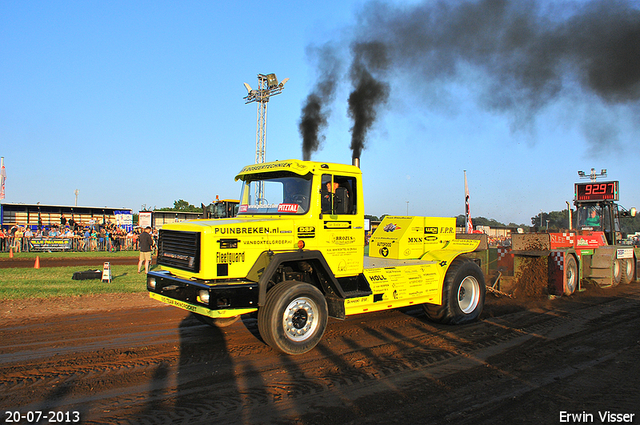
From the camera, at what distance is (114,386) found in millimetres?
4773

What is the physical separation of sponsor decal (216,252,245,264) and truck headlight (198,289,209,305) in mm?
450

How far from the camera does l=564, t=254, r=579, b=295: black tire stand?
11.4 metres

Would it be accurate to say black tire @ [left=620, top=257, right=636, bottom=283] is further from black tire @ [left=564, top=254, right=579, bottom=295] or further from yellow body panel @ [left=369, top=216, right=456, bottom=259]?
yellow body panel @ [left=369, top=216, right=456, bottom=259]

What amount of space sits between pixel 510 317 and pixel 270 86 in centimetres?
2164

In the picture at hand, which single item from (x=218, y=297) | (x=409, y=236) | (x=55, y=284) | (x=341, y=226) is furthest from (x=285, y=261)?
(x=55, y=284)

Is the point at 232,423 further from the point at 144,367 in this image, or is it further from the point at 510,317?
the point at 510,317

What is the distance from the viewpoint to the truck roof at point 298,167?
22.0 ft

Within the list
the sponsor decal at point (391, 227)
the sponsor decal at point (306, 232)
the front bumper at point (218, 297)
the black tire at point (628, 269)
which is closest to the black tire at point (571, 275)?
the black tire at point (628, 269)

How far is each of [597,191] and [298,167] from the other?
13092mm

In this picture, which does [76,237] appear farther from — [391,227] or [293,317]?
[293,317]

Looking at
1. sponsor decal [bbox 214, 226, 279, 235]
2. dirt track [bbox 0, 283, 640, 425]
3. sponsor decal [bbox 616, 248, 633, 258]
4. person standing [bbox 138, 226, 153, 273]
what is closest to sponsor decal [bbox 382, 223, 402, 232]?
dirt track [bbox 0, 283, 640, 425]

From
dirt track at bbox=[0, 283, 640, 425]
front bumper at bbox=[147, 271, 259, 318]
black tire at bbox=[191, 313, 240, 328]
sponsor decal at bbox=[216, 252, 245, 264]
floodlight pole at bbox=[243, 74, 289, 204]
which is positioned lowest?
dirt track at bbox=[0, 283, 640, 425]

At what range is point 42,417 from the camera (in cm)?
398

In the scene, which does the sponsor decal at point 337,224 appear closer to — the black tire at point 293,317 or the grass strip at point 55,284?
the black tire at point 293,317
